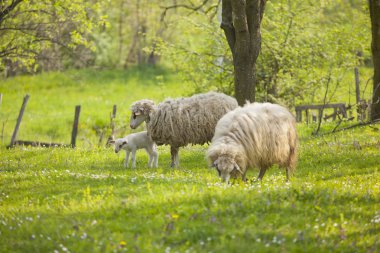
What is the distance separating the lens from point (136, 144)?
14.3 meters

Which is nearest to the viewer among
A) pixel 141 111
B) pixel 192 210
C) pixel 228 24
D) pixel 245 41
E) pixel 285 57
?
pixel 192 210

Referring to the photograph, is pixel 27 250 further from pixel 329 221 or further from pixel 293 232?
pixel 329 221

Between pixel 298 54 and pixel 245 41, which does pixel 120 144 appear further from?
pixel 298 54

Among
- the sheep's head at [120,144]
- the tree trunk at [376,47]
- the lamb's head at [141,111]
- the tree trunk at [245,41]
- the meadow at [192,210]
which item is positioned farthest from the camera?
the tree trunk at [376,47]

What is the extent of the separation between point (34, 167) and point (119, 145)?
7.74ft

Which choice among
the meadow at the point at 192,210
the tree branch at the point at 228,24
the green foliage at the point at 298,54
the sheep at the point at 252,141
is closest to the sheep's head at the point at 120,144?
the meadow at the point at 192,210

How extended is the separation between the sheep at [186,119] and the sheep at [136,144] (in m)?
Answer: 0.16

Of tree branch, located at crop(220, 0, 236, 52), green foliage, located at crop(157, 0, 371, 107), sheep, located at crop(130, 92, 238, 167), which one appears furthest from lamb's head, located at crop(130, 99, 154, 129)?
green foliage, located at crop(157, 0, 371, 107)

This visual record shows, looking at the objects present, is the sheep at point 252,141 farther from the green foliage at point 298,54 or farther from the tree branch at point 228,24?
the green foliage at point 298,54

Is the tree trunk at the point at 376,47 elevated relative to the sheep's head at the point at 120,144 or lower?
elevated

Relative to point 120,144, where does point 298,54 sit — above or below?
above

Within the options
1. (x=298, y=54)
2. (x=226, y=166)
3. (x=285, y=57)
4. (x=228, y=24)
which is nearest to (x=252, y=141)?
(x=226, y=166)

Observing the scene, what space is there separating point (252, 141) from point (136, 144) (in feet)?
12.4

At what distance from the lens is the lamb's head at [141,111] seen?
1459 centimetres
